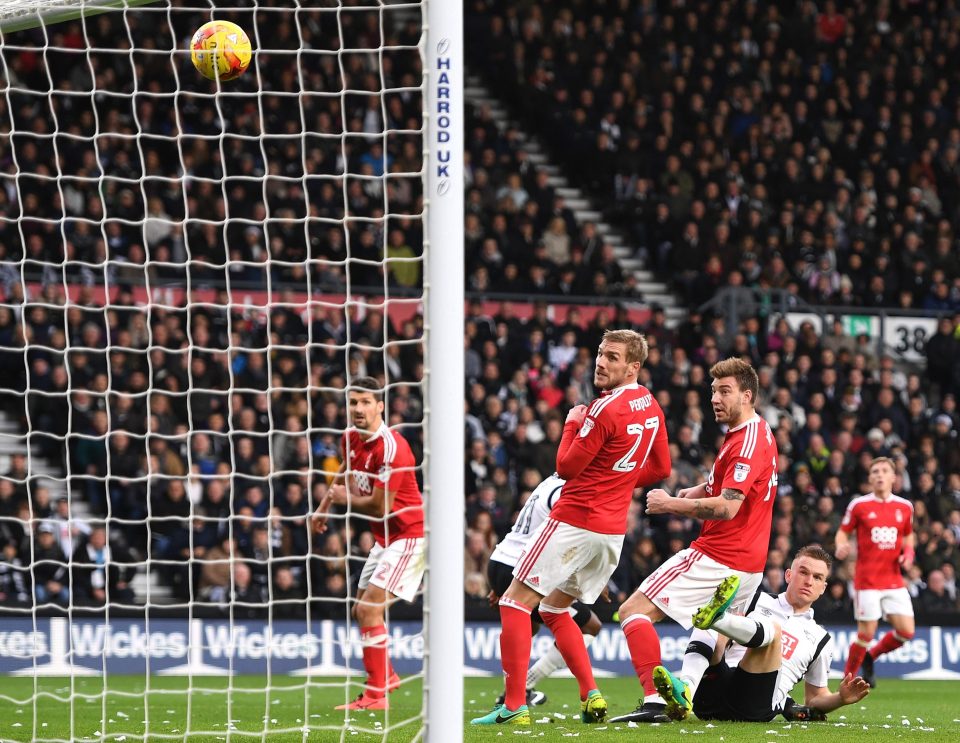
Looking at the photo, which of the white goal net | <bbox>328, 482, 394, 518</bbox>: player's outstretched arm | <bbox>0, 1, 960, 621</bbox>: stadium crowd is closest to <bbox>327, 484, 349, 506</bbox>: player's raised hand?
<bbox>328, 482, 394, 518</bbox>: player's outstretched arm

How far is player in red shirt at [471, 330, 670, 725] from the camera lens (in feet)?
24.6

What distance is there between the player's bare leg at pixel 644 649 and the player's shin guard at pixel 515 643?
1.73 feet

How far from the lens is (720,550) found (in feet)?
25.1

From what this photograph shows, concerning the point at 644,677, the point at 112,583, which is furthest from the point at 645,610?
the point at 112,583

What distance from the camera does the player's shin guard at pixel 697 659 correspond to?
7.66m

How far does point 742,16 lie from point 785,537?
9.03 m

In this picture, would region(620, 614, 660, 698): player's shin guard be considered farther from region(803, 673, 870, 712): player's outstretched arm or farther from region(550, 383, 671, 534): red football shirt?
region(803, 673, 870, 712): player's outstretched arm

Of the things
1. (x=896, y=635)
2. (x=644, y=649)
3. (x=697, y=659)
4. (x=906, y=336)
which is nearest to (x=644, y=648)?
(x=644, y=649)

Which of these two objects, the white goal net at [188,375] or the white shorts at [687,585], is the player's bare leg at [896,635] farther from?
the white shorts at [687,585]

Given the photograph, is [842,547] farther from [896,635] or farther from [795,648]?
[795,648]

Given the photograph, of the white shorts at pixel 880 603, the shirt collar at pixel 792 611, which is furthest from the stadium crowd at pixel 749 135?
the shirt collar at pixel 792 611

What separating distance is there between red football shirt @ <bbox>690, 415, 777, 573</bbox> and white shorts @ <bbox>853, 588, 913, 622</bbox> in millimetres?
4469

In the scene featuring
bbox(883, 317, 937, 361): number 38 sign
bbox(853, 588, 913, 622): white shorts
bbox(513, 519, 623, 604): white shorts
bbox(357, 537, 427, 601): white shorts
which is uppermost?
bbox(883, 317, 937, 361): number 38 sign

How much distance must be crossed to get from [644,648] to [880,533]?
4806 millimetres
